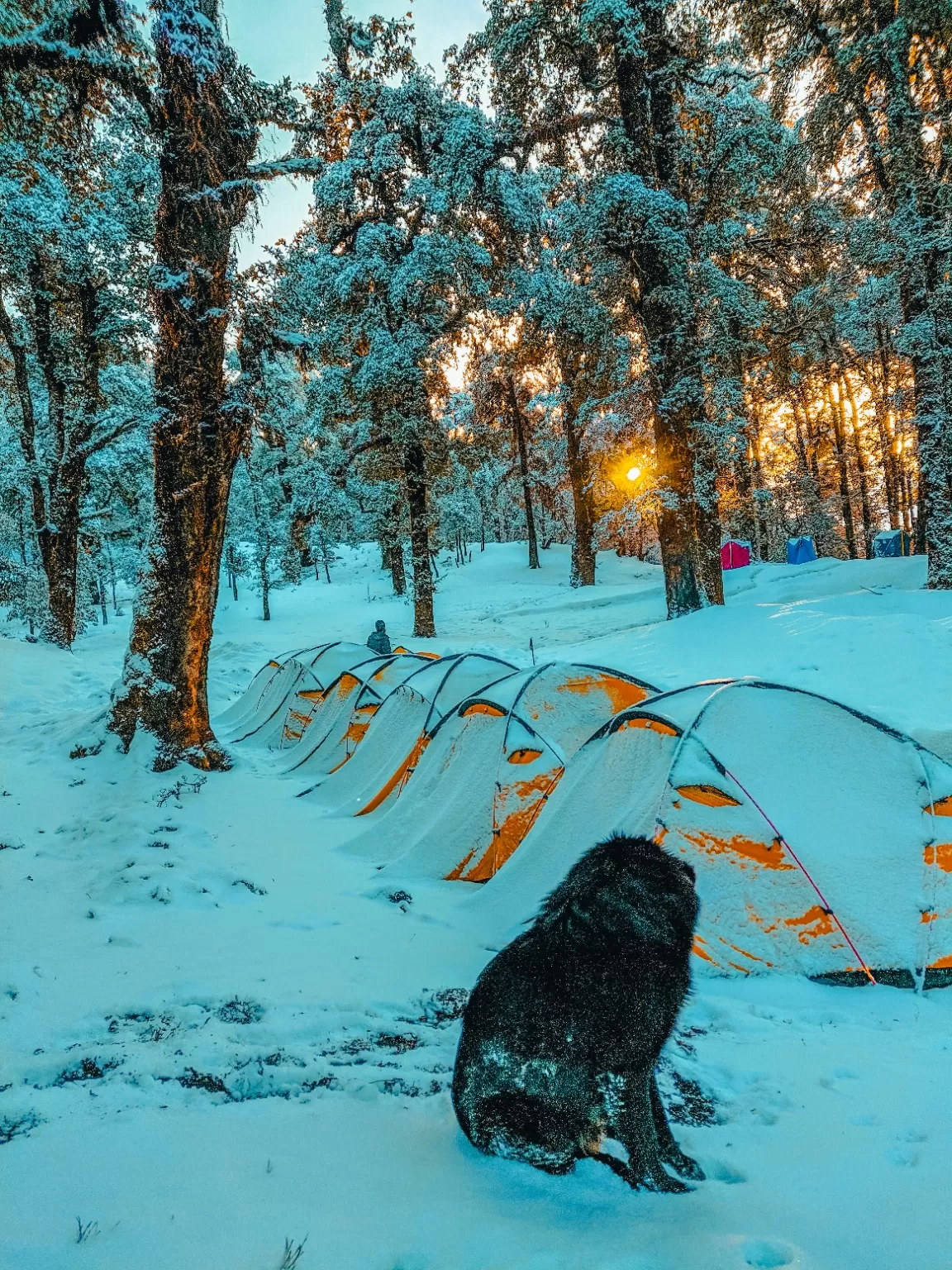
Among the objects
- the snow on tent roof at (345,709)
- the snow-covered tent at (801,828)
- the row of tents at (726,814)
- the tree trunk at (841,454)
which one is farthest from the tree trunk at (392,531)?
the tree trunk at (841,454)

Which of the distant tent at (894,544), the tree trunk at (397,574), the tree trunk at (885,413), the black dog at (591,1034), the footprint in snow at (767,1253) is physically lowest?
the footprint in snow at (767,1253)

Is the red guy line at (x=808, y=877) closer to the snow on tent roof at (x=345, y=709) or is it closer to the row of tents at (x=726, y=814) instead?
the row of tents at (x=726, y=814)

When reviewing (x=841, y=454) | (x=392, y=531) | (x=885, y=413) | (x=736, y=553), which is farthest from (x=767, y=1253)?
(x=841, y=454)

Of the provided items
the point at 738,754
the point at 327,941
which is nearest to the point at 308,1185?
the point at 327,941

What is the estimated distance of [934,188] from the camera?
8250 mm

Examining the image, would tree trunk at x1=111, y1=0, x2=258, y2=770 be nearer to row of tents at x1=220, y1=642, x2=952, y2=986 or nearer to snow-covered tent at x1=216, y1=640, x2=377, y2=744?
snow-covered tent at x1=216, y1=640, x2=377, y2=744

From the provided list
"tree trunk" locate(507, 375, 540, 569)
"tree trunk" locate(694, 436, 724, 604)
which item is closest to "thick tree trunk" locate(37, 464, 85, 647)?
"tree trunk" locate(694, 436, 724, 604)

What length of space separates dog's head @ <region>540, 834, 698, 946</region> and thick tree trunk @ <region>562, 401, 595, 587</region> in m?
20.1

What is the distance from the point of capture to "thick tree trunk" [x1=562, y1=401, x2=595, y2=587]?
2188 cm

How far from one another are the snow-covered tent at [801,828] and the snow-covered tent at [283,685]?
555cm

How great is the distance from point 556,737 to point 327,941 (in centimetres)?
207

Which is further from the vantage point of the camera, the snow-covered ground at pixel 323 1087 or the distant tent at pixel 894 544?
the distant tent at pixel 894 544

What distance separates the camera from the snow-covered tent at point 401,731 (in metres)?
5.75

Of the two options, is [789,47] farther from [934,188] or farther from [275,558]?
[275,558]
